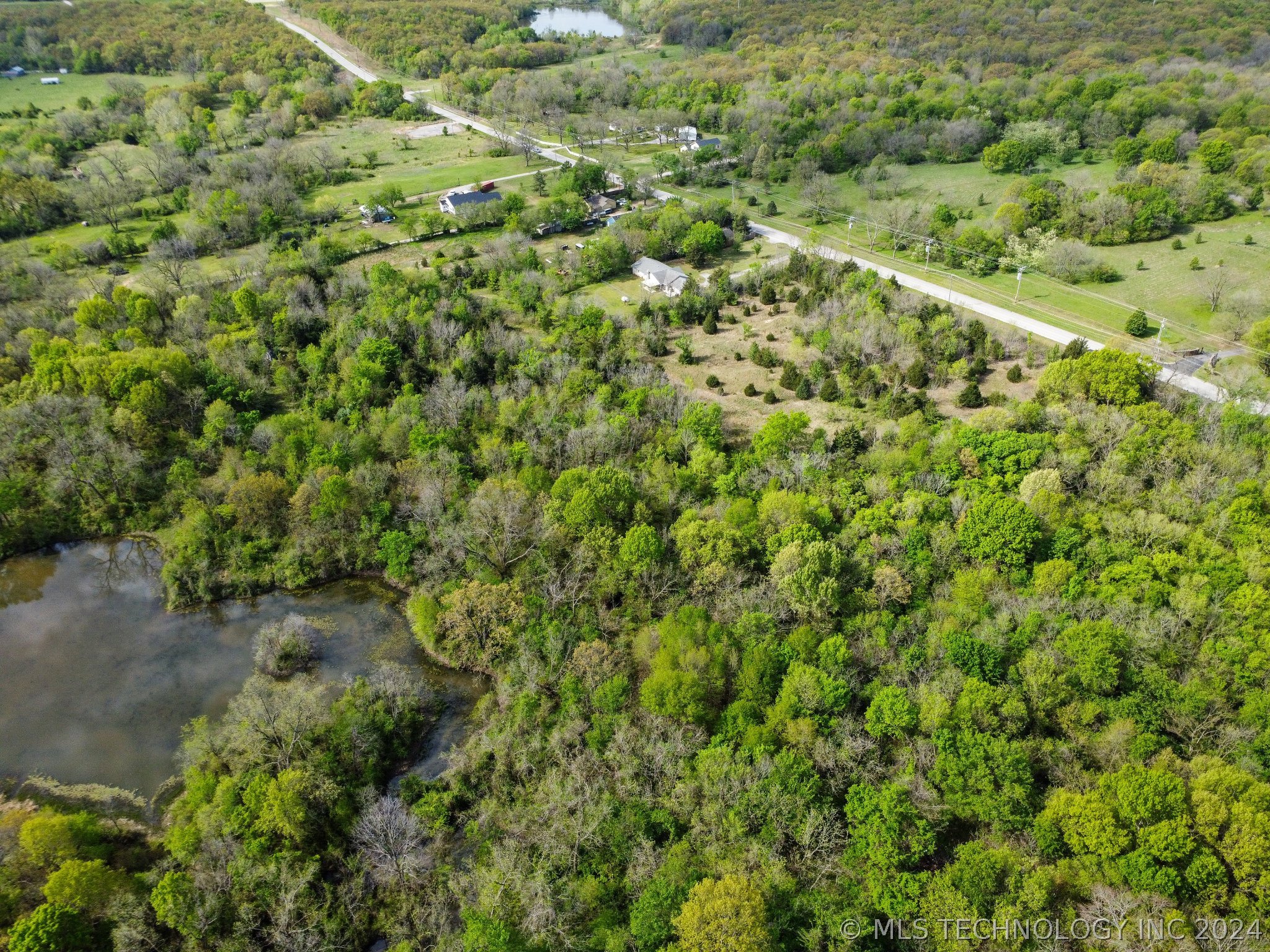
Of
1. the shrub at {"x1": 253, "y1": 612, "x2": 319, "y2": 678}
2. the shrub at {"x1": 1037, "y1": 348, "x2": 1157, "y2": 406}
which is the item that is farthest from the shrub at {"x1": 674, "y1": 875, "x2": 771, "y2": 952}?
the shrub at {"x1": 1037, "y1": 348, "x2": 1157, "y2": 406}

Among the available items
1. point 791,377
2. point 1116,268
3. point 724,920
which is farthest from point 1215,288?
point 724,920

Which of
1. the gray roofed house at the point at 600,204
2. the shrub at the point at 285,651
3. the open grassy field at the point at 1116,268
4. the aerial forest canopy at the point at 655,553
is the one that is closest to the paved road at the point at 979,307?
the open grassy field at the point at 1116,268

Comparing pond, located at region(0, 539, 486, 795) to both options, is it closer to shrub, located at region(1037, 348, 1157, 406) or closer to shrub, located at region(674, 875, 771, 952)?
shrub, located at region(674, 875, 771, 952)

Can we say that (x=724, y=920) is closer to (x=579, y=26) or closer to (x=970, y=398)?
(x=970, y=398)

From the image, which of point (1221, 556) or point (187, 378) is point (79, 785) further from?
point (1221, 556)

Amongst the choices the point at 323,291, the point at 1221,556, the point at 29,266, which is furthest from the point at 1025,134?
the point at 29,266

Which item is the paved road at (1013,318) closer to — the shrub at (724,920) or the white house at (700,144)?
the white house at (700,144)
